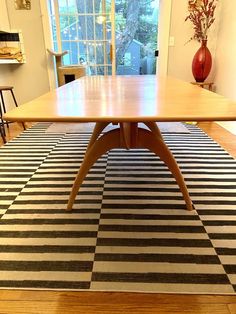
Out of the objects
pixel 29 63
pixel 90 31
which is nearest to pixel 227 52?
pixel 90 31

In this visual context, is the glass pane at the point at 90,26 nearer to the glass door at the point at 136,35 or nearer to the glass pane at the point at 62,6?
the glass pane at the point at 62,6

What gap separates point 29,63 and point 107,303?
3.56 m

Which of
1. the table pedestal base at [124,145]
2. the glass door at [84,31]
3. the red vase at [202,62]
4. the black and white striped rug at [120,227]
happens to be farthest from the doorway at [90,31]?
the table pedestal base at [124,145]

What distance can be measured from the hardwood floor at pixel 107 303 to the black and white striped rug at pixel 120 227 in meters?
0.03

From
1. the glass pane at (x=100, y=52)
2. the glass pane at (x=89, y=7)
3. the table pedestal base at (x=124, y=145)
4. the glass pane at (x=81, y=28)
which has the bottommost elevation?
the table pedestal base at (x=124, y=145)

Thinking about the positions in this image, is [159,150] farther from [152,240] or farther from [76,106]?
[76,106]

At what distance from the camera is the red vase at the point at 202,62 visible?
3084 mm

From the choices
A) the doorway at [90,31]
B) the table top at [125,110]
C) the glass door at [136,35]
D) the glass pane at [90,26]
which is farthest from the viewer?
the glass door at [136,35]

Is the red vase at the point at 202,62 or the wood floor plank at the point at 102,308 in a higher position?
the red vase at the point at 202,62

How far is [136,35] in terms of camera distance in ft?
18.0

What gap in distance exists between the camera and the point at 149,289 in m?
0.91

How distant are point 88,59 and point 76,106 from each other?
3.17 metres

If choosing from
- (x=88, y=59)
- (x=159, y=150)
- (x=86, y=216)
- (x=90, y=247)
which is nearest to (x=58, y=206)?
(x=86, y=216)

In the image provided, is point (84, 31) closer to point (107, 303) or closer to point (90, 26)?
point (90, 26)
